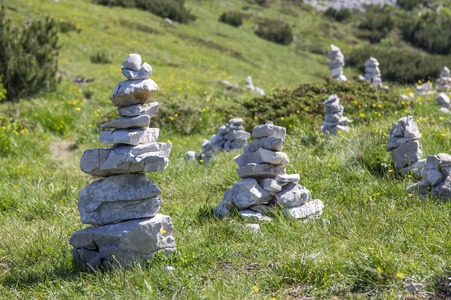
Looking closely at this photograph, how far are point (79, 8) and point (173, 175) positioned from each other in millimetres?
24585

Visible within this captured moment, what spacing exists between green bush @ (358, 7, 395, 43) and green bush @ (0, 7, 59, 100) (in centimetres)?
3807

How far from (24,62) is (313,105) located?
375 inches

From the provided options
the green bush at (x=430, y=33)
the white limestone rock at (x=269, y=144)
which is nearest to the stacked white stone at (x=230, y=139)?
the white limestone rock at (x=269, y=144)

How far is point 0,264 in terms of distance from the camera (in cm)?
398

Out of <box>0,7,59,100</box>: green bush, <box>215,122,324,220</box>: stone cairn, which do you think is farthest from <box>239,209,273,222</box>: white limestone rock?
<box>0,7,59,100</box>: green bush

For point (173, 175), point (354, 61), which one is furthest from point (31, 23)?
point (354, 61)

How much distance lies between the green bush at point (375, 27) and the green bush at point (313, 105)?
34.9 metres

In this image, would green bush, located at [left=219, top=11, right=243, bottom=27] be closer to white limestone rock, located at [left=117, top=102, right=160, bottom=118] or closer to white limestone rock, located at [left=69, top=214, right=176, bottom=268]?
white limestone rock, located at [left=117, top=102, right=160, bottom=118]

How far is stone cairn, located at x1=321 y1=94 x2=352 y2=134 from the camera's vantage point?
770 cm

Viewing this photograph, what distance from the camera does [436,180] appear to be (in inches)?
179

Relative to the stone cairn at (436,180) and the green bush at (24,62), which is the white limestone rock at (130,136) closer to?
the stone cairn at (436,180)

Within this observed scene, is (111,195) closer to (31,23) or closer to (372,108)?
(372,108)

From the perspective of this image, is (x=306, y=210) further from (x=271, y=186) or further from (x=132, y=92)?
(x=132, y=92)

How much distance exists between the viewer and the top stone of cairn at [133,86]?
12.9ft
